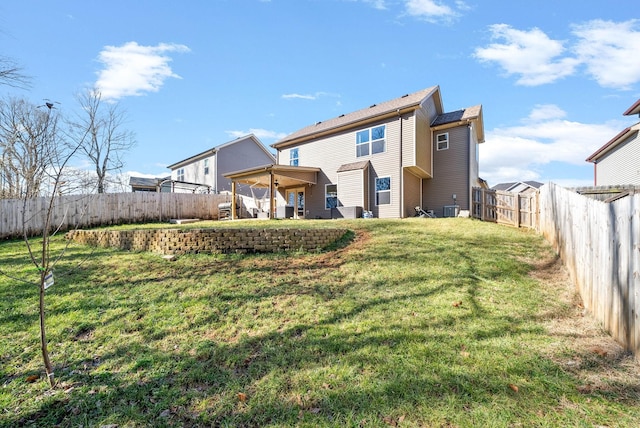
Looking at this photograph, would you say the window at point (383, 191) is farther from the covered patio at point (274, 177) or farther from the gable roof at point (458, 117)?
the gable roof at point (458, 117)

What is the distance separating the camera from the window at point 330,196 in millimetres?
16531

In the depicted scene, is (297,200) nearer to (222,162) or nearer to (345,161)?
(345,161)

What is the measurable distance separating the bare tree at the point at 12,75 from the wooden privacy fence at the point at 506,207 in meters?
15.0

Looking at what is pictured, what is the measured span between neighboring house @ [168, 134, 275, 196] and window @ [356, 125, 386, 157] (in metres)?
11.5

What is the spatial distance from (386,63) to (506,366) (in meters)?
10.9

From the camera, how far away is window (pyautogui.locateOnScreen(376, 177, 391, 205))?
1476cm

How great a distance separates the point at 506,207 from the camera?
1121 cm

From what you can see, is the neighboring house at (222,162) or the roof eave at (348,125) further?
the neighboring house at (222,162)

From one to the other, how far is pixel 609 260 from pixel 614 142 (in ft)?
59.1

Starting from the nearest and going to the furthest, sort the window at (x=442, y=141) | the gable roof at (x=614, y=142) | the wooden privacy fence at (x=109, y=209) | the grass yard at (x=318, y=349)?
1. the grass yard at (x=318, y=349)
2. the wooden privacy fence at (x=109, y=209)
3. the gable roof at (x=614, y=142)
4. the window at (x=442, y=141)

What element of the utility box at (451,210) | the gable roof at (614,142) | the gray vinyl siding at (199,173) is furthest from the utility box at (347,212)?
the gable roof at (614,142)

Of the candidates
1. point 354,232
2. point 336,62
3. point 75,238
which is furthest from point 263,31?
point 75,238

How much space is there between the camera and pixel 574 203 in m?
5.08

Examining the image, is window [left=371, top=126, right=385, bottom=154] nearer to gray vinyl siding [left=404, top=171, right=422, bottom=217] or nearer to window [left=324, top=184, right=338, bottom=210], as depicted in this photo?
gray vinyl siding [left=404, top=171, right=422, bottom=217]
